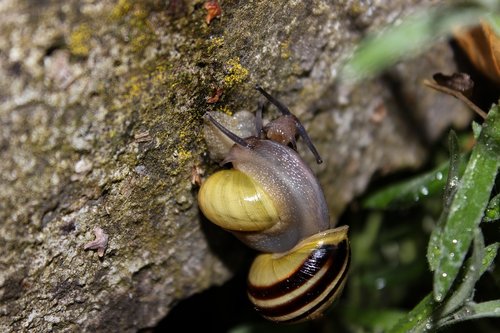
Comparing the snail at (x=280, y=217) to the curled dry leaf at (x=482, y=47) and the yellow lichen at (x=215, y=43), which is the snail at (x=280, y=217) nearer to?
the yellow lichen at (x=215, y=43)

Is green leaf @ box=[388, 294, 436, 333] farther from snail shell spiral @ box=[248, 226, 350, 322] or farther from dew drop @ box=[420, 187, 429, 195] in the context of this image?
dew drop @ box=[420, 187, 429, 195]

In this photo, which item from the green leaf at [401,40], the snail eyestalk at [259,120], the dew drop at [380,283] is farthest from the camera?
the dew drop at [380,283]

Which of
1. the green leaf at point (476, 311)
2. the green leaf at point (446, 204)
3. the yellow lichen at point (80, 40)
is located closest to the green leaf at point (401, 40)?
the green leaf at point (446, 204)

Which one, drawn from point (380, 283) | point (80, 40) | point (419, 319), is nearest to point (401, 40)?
point (80, 40)

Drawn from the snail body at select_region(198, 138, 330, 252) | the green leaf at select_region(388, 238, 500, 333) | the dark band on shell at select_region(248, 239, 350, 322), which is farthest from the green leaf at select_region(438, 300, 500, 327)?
the snail body at select_region(198, 138, 330, 252)

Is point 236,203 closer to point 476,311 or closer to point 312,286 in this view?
point 312,286

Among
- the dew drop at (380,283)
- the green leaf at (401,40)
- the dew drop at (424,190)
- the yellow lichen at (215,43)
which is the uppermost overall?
the green leaf at (401,40)
